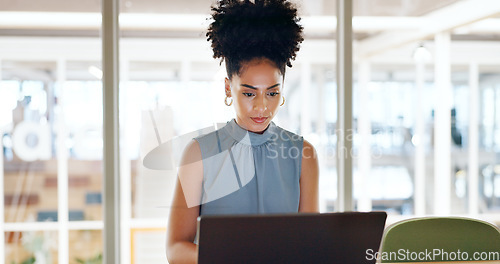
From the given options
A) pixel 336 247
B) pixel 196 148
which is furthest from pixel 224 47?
pixel 336 247

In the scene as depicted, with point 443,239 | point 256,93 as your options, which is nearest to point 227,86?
point 256,93

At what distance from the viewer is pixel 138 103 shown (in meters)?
2.69

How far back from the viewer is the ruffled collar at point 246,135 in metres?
2.53

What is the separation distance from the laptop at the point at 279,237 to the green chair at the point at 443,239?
928 mm

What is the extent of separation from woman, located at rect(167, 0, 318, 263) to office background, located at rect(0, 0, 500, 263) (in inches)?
4.6

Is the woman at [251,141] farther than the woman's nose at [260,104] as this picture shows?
No

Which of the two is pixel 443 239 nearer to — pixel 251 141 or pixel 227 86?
pixel 251 141

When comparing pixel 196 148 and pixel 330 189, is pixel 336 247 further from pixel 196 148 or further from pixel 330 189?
pixel 330 189

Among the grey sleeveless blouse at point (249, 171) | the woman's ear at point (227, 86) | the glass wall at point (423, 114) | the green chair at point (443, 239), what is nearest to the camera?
the green chair at point (443, 239)

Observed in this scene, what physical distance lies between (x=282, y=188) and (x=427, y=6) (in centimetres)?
167

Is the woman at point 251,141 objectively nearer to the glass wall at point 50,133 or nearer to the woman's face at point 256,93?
the woman's face at point 256,93

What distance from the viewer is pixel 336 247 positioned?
3.57 feet

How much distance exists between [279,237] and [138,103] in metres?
1.82

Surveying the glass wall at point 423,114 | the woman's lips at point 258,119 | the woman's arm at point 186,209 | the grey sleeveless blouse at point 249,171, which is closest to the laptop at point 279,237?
the woman's arm at point 186,209
